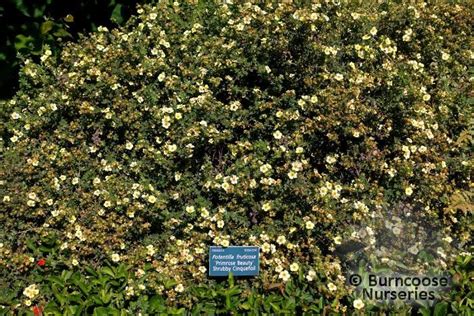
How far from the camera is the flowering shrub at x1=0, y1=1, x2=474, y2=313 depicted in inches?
119

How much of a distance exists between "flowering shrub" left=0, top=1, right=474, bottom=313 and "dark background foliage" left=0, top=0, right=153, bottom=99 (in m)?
0.28

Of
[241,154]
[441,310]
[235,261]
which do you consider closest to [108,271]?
[235,261]

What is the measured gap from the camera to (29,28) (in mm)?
4363

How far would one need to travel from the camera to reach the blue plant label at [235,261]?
9.78ft

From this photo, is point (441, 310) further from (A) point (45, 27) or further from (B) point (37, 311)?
(A) point (45, 27)

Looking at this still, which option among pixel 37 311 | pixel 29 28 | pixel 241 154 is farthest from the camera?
pixel 29 28

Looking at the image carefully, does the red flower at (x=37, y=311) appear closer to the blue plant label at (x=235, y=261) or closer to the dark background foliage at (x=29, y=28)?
the blue plant label at (x=235, y=261)

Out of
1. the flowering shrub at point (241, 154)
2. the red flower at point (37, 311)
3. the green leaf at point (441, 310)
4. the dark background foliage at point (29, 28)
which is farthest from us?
the dark background foliage at point (29, 28)

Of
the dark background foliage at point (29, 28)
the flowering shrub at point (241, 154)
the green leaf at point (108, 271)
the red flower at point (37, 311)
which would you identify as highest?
the dark background foliage at point (29, 28)

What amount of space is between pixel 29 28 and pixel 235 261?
237 cm

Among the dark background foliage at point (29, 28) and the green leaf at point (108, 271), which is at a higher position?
the dark background foliage at point (29, 28)

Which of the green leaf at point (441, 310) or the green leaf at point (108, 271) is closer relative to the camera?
the green leaf at point (441, 310)

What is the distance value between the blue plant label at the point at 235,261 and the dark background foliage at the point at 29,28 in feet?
6.59

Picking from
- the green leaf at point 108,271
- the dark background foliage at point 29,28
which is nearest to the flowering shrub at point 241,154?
the green leaf at point 108,271
